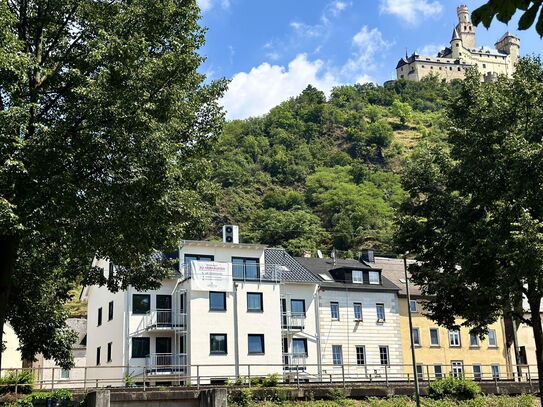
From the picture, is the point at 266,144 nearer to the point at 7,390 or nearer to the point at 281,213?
the point at 281,213

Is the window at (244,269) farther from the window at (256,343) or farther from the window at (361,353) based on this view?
the window at (361,353)

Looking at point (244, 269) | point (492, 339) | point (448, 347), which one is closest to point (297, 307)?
point (244, 269)

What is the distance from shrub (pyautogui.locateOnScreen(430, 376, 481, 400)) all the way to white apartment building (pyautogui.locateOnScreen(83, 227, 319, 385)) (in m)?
13.3

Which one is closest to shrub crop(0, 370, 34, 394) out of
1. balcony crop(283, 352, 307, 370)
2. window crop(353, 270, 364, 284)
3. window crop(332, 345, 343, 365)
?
balcony crop(283, 352, 307, 370)

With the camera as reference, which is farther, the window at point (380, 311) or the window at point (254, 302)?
the window at point (380, 311)

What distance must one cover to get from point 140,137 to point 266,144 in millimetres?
139524

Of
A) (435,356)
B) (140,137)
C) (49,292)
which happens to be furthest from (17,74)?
(435,356)

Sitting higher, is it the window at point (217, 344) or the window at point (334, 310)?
the window at point (334, 310)

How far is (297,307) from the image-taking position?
49219 millimetres

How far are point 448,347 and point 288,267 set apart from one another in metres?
13.2

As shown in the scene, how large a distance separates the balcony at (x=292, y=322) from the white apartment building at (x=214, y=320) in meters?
0.07

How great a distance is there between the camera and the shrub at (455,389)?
33.4 metres

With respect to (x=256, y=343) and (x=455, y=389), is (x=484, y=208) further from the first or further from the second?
(x=256, y=343)

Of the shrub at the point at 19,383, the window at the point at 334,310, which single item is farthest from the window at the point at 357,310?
the shrub at the point at 19,383
